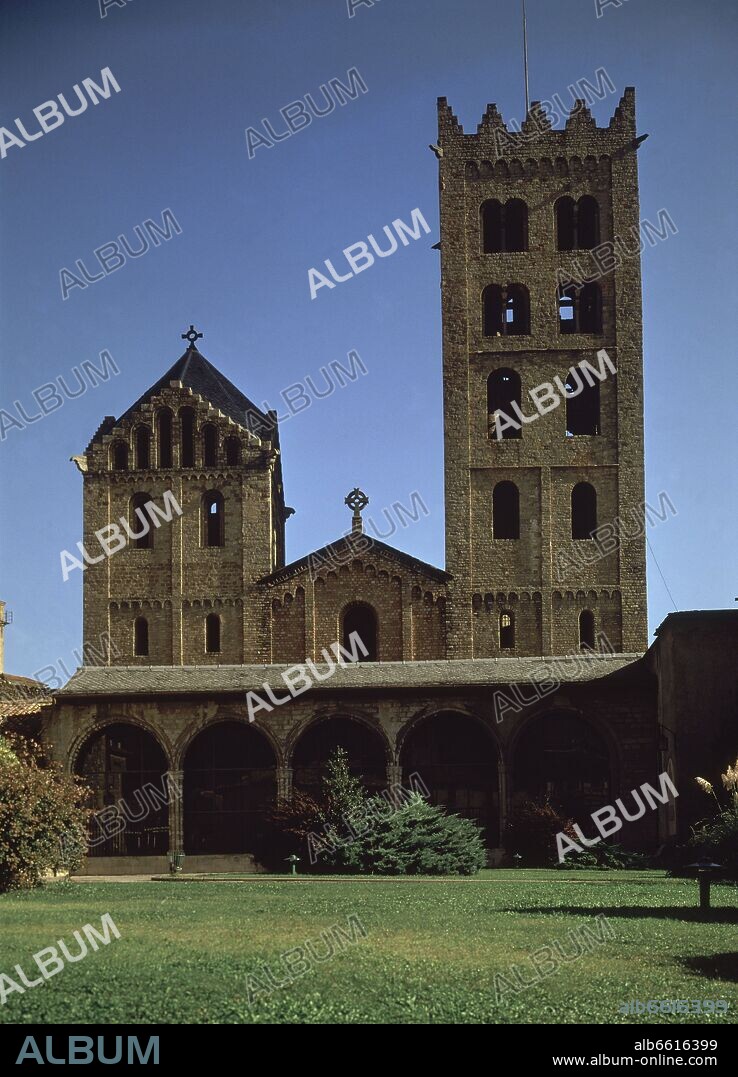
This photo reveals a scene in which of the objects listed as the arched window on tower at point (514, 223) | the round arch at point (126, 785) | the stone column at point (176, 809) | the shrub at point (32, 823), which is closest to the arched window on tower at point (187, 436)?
Answer: the round arch at point (126, 785)

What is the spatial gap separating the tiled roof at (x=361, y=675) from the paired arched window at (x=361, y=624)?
1.19m

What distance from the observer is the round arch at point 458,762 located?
43062mm

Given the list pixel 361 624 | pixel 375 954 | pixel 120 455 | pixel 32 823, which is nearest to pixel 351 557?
pixel 361 624

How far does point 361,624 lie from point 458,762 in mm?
6723

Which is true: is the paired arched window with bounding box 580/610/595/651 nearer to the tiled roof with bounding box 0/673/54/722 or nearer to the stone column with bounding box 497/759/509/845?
the stone column with bounding box 497/759/509/845

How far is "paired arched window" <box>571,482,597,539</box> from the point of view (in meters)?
49.4

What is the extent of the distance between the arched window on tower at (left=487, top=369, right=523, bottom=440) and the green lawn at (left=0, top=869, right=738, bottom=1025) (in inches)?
972

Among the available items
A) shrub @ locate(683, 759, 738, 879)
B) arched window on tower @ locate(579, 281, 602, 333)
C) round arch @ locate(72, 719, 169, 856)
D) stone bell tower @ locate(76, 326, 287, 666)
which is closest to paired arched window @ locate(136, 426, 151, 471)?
stone bell tower @ locate(76, 326, 287, 666)

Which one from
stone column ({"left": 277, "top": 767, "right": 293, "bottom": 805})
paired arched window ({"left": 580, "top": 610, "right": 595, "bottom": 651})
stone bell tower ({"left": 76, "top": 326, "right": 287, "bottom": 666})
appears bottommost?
stone column ({"left": 277, "top": 767, "right": 293, "bottom": 805})

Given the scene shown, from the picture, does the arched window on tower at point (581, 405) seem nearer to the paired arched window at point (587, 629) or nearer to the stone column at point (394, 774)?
the paired arched window at point (587, 629)

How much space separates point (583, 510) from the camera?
4978cm

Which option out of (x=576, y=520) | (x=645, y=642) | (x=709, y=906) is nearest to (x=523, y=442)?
(x=576, y=520)

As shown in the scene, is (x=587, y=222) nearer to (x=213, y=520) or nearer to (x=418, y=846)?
(x=213, y=520)

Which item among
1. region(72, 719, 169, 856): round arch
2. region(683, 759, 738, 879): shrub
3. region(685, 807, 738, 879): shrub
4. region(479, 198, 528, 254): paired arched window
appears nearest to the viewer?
region(683, 759, 738, 879): shrub
